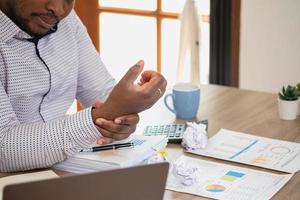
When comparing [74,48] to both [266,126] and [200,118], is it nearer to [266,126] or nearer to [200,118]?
[200,118]

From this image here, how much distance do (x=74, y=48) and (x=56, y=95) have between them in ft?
0.55

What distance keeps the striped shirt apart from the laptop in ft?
1.45

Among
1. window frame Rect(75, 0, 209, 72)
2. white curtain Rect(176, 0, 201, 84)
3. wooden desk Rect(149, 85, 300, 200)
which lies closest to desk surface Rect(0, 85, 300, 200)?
wooden desk Rect(149, 85, 300, 200)

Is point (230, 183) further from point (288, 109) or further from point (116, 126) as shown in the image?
point (288, 109)

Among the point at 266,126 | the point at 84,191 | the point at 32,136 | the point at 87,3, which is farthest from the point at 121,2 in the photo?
the point at 84,191

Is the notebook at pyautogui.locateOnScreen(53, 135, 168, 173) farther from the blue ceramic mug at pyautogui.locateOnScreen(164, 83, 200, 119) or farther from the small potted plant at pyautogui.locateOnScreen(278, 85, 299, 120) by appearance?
the small potted plant at pyautogui.locateOnScreen(278, 85, 299, 120)

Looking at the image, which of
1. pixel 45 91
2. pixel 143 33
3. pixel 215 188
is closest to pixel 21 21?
pixel 45 91

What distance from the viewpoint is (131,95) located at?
48.8 inches

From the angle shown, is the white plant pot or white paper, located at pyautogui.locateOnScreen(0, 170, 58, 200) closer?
white paper, located at pyautogui.locateOnScreen(0, 170, 58, 200)

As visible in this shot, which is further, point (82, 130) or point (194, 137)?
point (194, 137)

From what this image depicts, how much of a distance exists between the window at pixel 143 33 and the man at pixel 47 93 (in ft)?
5.46

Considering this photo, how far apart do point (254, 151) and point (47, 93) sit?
1.95 ft

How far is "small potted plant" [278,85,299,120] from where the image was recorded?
1661mm

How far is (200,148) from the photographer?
1.44 meters
